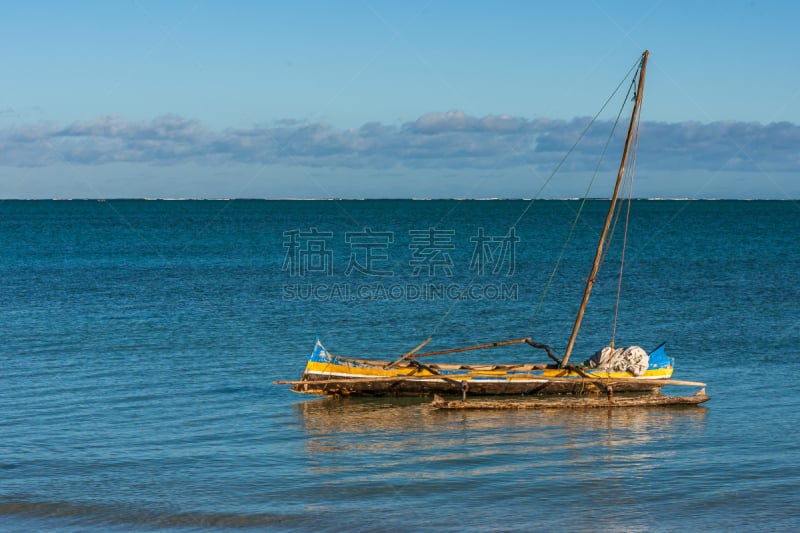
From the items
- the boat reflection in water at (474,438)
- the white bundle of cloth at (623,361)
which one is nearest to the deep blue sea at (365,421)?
the boat reflection in water at (474,438)

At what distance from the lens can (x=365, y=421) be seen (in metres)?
22.0

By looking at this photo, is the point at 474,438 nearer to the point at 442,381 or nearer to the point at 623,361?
the point at 442,381

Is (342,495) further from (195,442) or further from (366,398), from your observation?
(366,398)

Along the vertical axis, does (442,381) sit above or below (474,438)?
above

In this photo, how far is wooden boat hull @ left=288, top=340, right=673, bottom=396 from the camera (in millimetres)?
23969

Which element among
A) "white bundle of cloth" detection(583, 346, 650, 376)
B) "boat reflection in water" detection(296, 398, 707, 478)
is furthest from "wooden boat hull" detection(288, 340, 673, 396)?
"boat reflection in water" detection(296, 398, 707, 478)

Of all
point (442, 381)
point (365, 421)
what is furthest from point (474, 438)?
point (442, 381)

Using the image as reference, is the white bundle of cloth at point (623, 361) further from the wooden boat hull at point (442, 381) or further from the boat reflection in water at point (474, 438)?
the boat reflection in water at point (474, 438)

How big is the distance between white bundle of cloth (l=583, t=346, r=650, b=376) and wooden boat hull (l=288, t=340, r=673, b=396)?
176 millimetres

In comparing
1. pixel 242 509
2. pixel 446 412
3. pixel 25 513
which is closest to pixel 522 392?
pixel 446 412

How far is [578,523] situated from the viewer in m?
14.9

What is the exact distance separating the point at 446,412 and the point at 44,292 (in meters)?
31.5

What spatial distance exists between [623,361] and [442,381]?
5.06 metres

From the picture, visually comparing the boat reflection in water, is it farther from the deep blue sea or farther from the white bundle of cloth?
the white bundle of cloth
